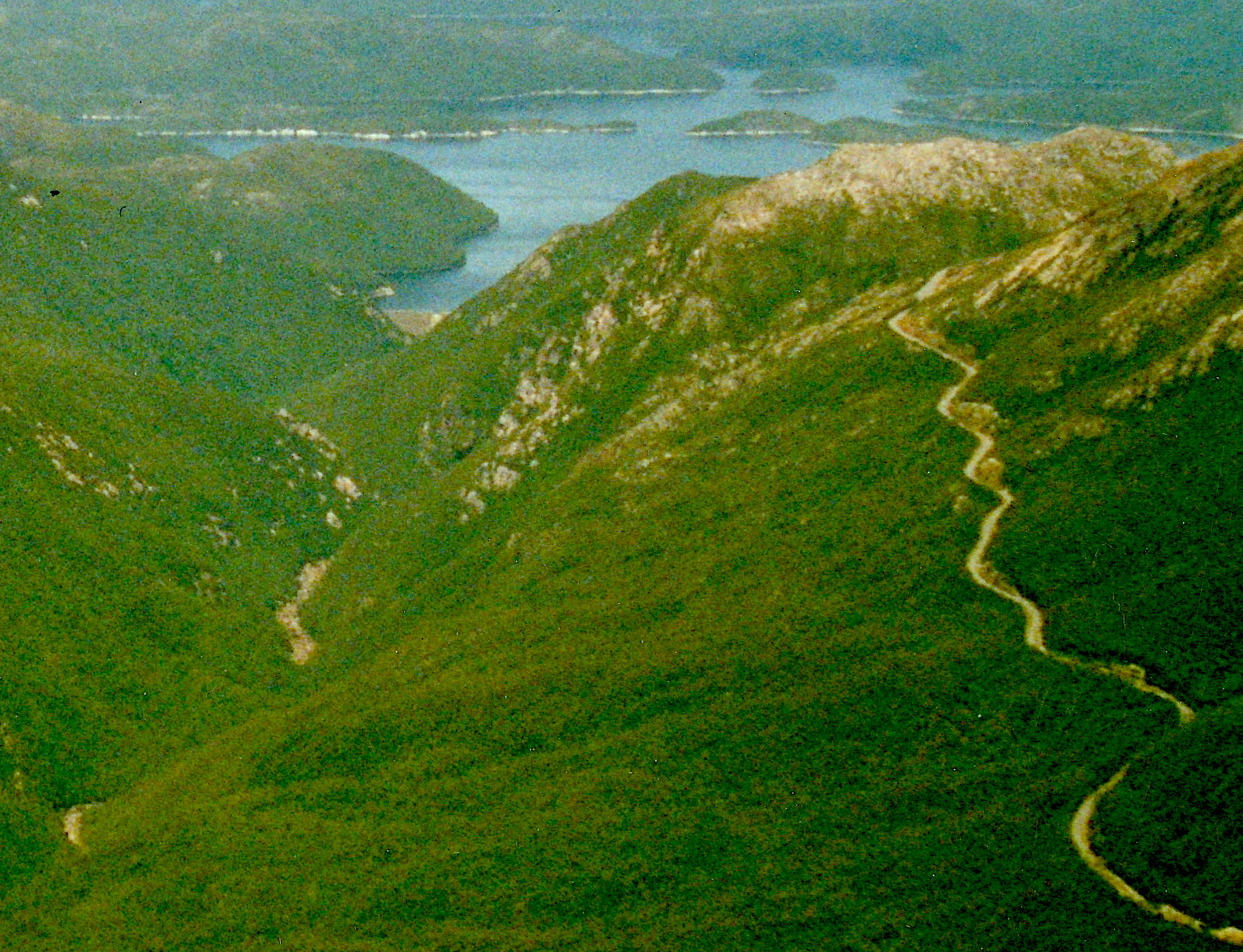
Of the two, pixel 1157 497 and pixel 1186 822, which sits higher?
pixel 1157 497

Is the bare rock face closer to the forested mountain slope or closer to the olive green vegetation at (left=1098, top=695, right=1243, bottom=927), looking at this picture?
the forested mountain slope

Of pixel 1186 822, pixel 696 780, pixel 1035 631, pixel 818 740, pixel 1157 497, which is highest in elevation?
pixel 1157 497

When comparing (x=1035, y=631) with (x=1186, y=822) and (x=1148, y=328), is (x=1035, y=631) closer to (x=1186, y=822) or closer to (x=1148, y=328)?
(x=1186, y=822)

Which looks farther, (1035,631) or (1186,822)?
(1035,631)

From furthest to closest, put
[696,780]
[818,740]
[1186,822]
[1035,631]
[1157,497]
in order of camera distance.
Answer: [1157,497] < [1035,631] < [696,780] < [818,740] < [1186,822]

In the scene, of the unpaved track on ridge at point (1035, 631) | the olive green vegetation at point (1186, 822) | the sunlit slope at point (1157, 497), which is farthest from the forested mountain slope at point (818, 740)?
the unpaved track on ridge at point (1035, 631)

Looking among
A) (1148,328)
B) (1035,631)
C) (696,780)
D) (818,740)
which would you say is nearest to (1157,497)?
(1035,631)

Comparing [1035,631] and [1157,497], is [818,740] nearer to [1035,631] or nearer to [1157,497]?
[1035,631]

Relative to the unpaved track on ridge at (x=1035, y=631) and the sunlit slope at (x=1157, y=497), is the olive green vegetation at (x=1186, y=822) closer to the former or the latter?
the sunlit slope at (x=1157, y=497)

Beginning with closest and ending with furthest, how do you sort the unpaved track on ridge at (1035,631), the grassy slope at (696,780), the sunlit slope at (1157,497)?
the unpaved track on ridge at (1035,631) → the sunlit slope at (1157,497) → the grassy slope at (696,780)

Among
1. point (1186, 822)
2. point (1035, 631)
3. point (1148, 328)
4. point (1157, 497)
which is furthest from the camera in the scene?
point (1148, 328)

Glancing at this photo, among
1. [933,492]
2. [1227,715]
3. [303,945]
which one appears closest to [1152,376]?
[933,492]
